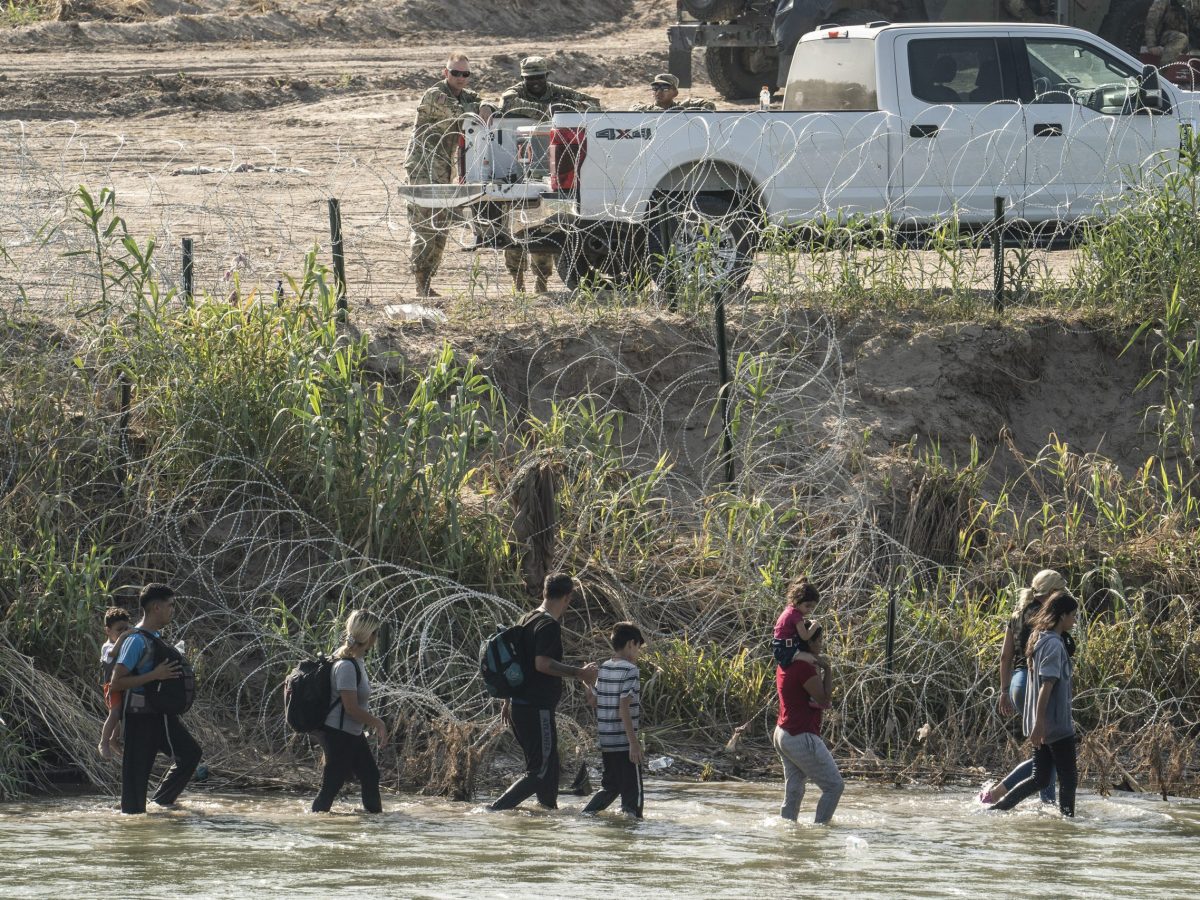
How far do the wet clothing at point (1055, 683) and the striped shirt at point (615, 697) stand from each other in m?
1.79

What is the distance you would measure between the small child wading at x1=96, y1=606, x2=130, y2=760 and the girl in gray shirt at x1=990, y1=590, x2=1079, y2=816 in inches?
160

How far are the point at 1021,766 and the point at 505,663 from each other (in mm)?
2488

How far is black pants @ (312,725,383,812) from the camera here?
8.26m

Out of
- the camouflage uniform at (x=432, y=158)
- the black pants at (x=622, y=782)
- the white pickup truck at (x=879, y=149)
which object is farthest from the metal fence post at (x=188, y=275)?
the black pants at (x=622, y=782)

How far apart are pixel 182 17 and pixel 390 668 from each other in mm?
22953

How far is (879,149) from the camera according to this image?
13773 mm

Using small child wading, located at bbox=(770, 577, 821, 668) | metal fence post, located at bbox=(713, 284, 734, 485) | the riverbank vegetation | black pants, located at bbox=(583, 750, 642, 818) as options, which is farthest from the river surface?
metal fence post, located at bbox=(713, 284, 734, 485)

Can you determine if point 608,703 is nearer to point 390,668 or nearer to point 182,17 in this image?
point 390,668

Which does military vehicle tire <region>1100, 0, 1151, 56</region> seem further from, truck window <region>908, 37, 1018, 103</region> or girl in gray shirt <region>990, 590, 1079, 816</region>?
girl in gray shirt <region>990, 590, 1079, 816</region>

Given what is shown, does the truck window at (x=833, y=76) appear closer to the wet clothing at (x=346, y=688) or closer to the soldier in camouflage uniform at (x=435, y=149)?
the soldier in camouflage uniform at (x=435, y=149)

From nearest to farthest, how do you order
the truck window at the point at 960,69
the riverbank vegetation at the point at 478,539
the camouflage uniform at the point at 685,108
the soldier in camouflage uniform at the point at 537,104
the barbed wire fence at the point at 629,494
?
the riverbank vegetation at the point at 478,539
the barbed wire fence at the point at 629,494
the camouflage uniform at the point at 685,108
the soldier in camouflage uniform at the point at 537,104
the truck window at the point at 960,69

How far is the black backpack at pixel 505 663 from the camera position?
8.31 metres

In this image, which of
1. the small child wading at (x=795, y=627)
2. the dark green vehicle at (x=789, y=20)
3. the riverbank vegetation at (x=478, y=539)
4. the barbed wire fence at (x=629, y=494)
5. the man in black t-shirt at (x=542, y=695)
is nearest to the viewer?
the small child wading at (x=795, y=627)

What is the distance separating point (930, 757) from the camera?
9.74 m
